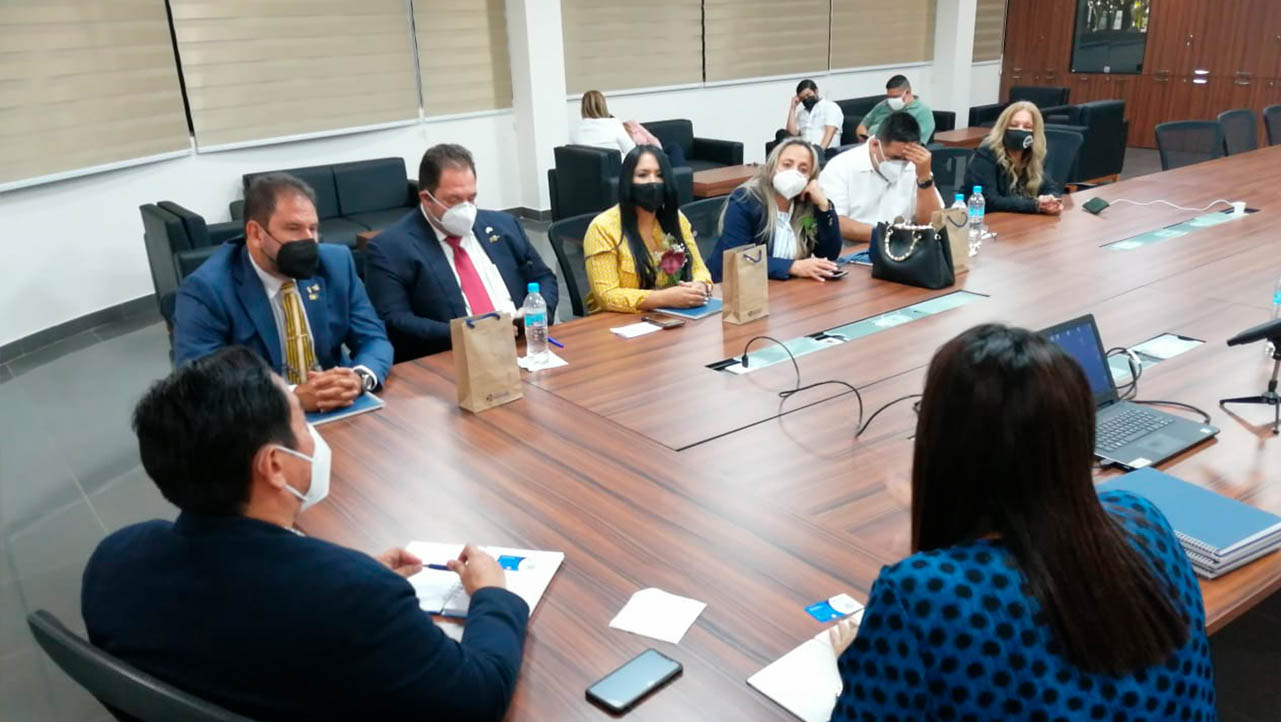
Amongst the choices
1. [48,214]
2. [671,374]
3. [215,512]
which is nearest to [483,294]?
[671,374]

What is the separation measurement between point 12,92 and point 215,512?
500 centimetres

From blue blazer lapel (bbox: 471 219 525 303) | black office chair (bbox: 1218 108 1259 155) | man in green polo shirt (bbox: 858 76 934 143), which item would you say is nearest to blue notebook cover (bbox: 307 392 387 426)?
blue blazer lapel (bbox: 471 219 525 303)

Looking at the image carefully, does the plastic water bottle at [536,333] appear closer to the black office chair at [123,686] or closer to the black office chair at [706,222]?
the black office chair at [706,222]

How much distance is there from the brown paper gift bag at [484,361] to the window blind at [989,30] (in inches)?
408

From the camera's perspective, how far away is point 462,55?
24.3 ft

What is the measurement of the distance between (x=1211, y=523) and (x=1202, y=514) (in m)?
0.03

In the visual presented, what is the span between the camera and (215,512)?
121 cm

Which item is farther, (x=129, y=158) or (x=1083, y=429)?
(x=129, y=158)

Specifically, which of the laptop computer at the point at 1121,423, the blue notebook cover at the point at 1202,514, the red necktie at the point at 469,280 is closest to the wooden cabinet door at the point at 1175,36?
the laptop computer at the point at 1121,423

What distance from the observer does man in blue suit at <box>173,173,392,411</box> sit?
97.4 inches

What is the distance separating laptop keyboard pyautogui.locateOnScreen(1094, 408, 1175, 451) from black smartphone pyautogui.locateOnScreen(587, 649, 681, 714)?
45.3 inches

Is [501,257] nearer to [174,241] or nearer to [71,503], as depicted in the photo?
[71,503]

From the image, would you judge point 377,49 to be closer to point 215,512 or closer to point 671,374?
point 671,374

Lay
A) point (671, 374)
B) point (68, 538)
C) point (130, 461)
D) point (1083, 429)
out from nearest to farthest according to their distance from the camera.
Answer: point (1083, 429) < point (671, 374) < point (68, 538) < point (130, 461)
